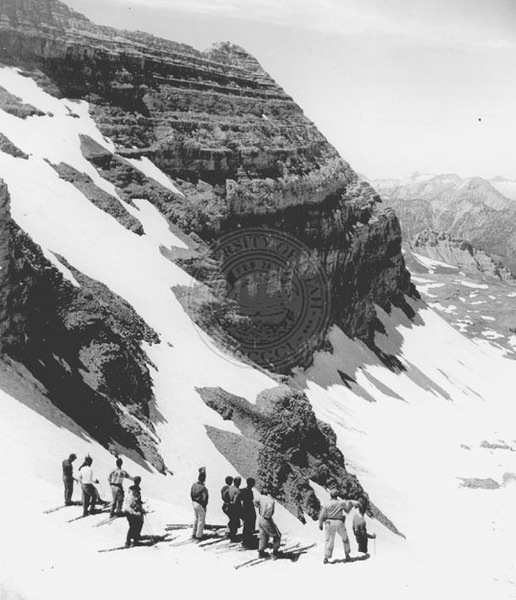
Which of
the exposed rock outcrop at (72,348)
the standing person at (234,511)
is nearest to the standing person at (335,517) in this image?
the standing person at (234,511)

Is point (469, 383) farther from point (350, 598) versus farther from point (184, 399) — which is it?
point (350, 598)

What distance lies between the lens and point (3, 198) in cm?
2317

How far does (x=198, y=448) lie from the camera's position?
28.6m

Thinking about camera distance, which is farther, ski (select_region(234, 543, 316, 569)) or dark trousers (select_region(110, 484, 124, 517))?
dark trousers (select_region(110, 484, 124, 517))

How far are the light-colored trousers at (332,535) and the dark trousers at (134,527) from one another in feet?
14.7

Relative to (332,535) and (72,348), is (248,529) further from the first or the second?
(72,348)

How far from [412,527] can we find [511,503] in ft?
33.6

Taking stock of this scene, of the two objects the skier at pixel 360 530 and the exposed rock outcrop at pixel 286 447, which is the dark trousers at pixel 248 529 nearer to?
the skier at pixel 360 530

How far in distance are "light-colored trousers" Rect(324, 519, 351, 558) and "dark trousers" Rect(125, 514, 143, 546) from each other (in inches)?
176

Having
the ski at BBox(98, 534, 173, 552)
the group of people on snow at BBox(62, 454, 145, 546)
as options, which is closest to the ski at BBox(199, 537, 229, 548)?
the ski at BBox(98, 534, 173, 552)

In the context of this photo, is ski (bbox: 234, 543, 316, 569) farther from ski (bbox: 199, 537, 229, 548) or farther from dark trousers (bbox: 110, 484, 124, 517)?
dark trousers (bbox: 110, 484, 124, 517)

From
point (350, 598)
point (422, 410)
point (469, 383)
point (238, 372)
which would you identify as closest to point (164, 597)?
point (350, 598)

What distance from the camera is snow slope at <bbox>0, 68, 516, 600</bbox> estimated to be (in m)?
14.3

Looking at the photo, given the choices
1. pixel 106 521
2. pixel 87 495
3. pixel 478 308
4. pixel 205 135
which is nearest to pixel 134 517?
pixel 106 521
